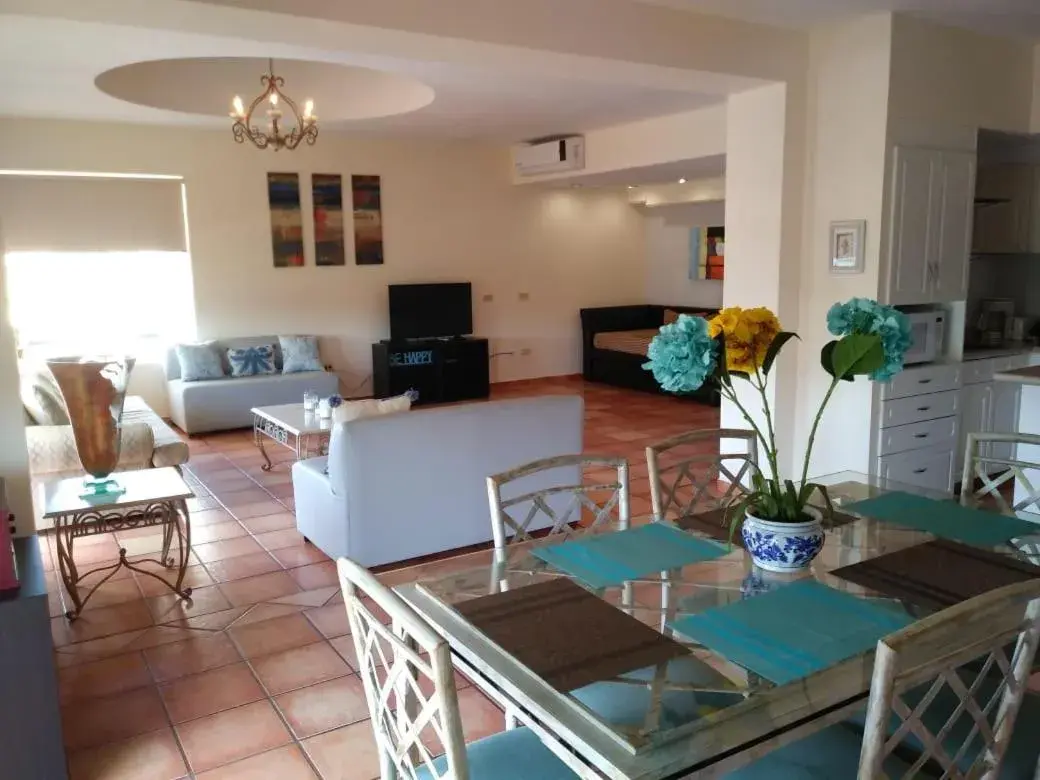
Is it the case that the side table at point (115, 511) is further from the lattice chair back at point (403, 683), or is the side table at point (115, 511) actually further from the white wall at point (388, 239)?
the white wall at point (388, 239)

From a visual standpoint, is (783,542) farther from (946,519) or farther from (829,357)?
(946,519)

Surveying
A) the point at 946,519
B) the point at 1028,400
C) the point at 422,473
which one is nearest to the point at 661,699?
the point at 946,519

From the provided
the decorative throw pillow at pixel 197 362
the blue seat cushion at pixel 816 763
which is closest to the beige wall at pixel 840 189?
the blue seat cushion at pixel 816 763

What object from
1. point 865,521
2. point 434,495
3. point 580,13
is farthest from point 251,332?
point 865,521

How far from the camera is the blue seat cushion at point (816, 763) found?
5.38ft

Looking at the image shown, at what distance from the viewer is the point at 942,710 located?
1.85 meters

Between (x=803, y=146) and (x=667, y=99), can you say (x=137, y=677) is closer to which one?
(x=803, y=146)

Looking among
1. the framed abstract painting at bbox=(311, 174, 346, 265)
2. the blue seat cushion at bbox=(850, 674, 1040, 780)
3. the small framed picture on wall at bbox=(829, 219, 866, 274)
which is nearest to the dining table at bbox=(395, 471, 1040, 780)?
the blue seat cushion at bbox=(850, 674, 1040, 780)

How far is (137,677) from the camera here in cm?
297

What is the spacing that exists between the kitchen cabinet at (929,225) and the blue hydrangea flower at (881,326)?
2.84 metres

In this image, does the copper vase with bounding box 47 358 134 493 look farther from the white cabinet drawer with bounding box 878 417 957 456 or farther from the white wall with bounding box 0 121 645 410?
the white wall with bounding box 0 121 645 410

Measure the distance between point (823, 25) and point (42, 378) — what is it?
5418 mm

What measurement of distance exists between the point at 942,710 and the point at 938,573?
1.01 feet

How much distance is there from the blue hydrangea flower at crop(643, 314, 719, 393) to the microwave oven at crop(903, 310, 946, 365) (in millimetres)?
3317
